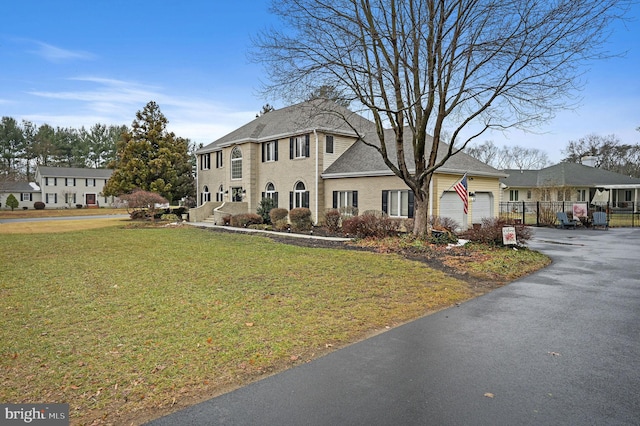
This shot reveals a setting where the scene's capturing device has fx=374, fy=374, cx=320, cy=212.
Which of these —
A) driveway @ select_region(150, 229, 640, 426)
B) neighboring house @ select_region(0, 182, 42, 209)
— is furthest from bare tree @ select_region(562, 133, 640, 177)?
neighboring house @ select_region(0, 182, 42, 209)

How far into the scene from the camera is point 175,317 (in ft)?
18.5

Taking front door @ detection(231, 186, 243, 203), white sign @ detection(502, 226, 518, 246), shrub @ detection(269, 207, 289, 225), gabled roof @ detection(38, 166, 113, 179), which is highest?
gabled roof @ detection(38, 166, 113, 179)

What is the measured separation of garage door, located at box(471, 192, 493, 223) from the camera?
67.4ft

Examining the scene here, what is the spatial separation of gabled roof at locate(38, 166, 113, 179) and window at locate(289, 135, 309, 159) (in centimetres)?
4847

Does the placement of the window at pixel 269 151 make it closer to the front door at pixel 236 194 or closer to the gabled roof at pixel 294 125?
the gabled roof at pixel 294 125

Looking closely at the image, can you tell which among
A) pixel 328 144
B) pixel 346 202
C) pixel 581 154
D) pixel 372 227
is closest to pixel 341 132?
pixel 328 144

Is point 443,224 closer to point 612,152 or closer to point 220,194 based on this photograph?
point 220,194

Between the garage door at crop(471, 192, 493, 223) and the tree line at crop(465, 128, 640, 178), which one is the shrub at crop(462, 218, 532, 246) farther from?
the tree line at crop(465, 128, 640, 178)

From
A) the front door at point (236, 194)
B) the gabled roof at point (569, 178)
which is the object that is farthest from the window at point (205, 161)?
the gabled roof at point (569, 178)

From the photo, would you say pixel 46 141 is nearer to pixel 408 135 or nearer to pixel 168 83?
pixel 168 83

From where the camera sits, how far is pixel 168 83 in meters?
19.8

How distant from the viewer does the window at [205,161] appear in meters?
32.1

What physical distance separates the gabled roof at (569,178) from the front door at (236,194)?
88.2ft

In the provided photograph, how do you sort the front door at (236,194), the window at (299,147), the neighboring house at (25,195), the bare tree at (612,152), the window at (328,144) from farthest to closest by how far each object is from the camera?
the neighboring house at (25,195), the bare tree at (612,152), the front door at (236,194), the window at (299,147), the window at (328,144)
